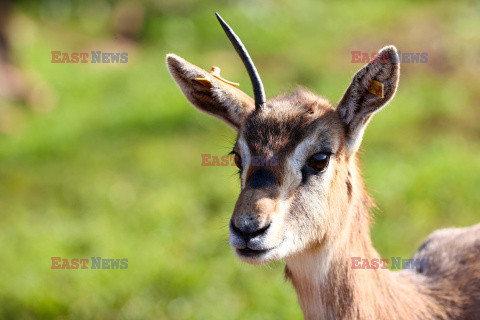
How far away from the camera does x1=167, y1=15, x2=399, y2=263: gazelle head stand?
3.13 metres

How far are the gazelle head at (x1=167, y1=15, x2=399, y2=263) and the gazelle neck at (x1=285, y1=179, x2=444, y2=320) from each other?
7 centimetres

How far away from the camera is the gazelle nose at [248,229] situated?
305cm

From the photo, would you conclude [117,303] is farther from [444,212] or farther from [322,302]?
[444,212]

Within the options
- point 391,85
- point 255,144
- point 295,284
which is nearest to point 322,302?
point 295,284

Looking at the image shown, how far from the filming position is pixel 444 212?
6289 mm

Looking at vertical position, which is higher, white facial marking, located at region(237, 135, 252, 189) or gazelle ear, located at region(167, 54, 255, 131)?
gazelle ear, located at region(167, 54, 255, 131)

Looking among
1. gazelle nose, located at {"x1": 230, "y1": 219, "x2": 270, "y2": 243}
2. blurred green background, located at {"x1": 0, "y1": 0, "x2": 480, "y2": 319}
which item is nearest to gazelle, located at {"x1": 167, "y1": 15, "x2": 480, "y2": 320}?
gazelle nose, located at {"x1": 230, "y1": 219, "x2": 270, "y2": 243}

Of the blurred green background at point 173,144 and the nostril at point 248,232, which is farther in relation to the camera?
the blurred green background at point 173,144

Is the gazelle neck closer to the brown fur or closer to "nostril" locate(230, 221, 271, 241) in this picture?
the brown fur

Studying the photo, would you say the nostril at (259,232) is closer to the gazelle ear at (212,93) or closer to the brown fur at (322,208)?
the brown fur at (322,208)

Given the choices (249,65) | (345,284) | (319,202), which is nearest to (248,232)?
(319,202)

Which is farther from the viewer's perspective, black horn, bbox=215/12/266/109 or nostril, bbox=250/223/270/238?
black horn, bbox=215/12/266/109

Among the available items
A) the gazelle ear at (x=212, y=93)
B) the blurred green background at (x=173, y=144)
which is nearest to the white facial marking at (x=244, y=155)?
the gazelle ear at (x=212, y=93)

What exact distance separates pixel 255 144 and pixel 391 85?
2.57 ft
